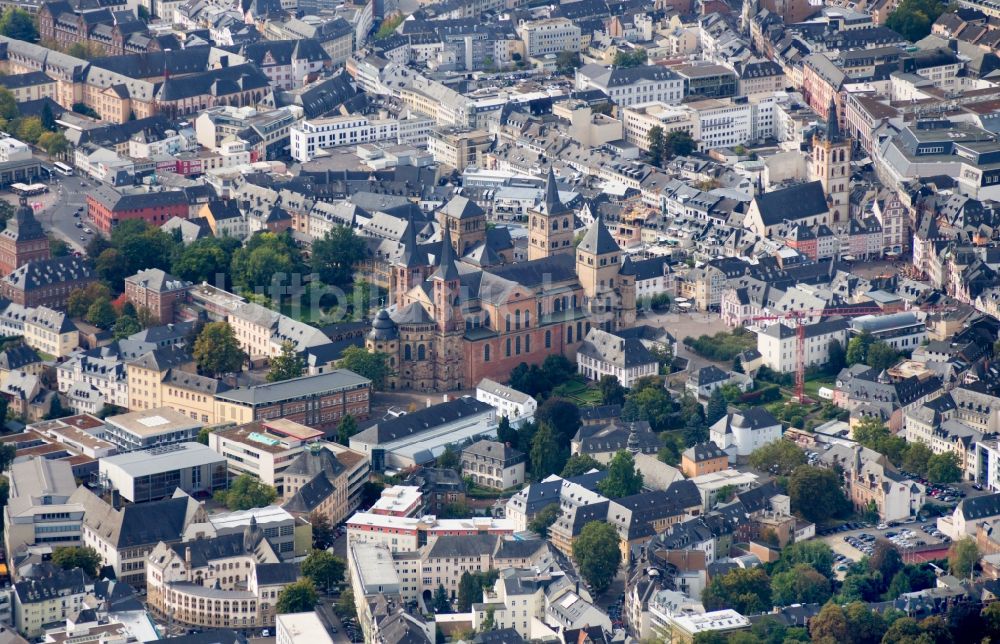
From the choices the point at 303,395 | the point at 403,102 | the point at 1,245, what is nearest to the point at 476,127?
the point at 403,102

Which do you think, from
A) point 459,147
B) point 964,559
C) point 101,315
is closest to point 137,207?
point 101,315

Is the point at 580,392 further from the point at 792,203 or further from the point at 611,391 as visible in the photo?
the point at 792,203

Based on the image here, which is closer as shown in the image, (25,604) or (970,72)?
(25,604)

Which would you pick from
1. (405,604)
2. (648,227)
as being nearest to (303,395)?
(405,604)

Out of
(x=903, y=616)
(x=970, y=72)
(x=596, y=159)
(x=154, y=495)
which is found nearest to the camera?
(x=903, y=616)

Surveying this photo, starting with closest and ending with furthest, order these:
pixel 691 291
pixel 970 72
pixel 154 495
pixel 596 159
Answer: pixel 154 495 → pixel 691 291 → pixel 596 159 → pixel 970 72

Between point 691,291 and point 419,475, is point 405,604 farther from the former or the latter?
point 691,291

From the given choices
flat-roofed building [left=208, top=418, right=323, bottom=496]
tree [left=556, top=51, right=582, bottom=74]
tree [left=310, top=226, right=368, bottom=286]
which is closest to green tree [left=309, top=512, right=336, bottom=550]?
flat-roofed building [left=208, top=418, right=323, bottom=496]
